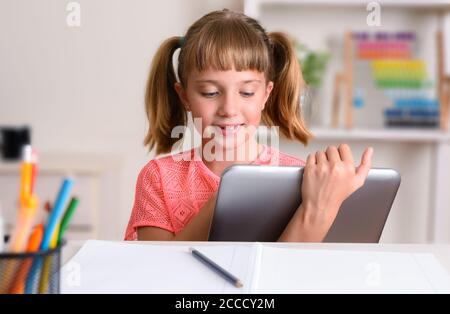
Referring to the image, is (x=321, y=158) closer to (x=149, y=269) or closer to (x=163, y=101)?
(x=149, y=269)

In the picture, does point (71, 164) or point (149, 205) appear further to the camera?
point (71, 164)

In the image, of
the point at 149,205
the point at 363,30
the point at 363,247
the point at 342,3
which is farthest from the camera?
the point at 363,30

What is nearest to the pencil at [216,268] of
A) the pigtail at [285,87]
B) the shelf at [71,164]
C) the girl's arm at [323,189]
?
the girl's arm at [323,189]

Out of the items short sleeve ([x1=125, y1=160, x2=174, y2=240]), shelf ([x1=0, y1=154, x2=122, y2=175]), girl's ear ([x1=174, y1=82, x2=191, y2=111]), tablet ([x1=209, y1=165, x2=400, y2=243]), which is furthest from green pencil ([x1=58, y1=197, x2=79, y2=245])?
shelf ([x1=0, y1=154, x2=122, y2=175])

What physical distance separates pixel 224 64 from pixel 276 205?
1.06 ft

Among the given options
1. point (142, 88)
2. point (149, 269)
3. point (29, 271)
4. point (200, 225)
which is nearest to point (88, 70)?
point (142, 88)

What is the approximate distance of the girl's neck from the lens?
103 centimetres

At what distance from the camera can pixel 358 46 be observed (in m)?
2.21

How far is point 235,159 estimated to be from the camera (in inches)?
41.3

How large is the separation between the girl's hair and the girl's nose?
0.04m

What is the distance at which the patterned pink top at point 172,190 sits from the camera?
0.94m

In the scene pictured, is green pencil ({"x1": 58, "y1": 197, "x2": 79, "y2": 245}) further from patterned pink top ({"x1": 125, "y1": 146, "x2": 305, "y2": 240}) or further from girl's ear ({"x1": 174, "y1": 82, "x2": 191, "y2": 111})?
girl's ear ({"x1": 174, "y1": 82, "x2": 191, "y2": 111})
